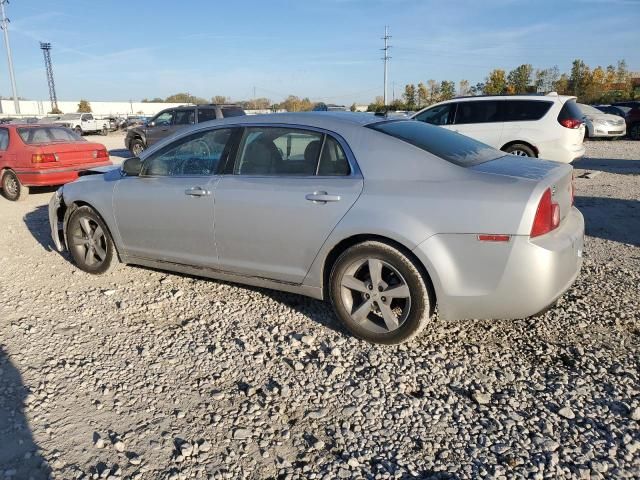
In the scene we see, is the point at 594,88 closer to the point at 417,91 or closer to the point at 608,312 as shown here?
the point at 417,91

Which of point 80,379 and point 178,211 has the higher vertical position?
point 178,211

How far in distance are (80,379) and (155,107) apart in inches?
3268

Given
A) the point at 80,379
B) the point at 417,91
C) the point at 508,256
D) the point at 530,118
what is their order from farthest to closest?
the point at 417,91 → the point at 530,118 → the point at 80,379 → the point at 508,256

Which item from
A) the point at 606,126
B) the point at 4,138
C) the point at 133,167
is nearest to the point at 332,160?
the point at 133,167

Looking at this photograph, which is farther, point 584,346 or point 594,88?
point 594,88

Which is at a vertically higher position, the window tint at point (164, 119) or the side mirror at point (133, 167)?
the window tint at point (164, 119)

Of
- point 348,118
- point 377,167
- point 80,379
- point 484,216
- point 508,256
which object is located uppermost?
point 348,118

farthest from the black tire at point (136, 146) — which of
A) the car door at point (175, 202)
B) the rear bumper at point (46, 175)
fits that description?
the car door at point (175, 202)

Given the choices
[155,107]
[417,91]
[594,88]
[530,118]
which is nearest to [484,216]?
[530,118]

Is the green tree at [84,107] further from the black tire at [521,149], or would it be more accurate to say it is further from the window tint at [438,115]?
the black tire at [521,149]

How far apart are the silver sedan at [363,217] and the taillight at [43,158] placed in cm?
600

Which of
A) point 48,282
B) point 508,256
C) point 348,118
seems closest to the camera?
point 508,256

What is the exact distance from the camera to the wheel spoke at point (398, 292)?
3.46 metres

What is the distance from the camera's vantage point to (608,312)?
402 centimetres
